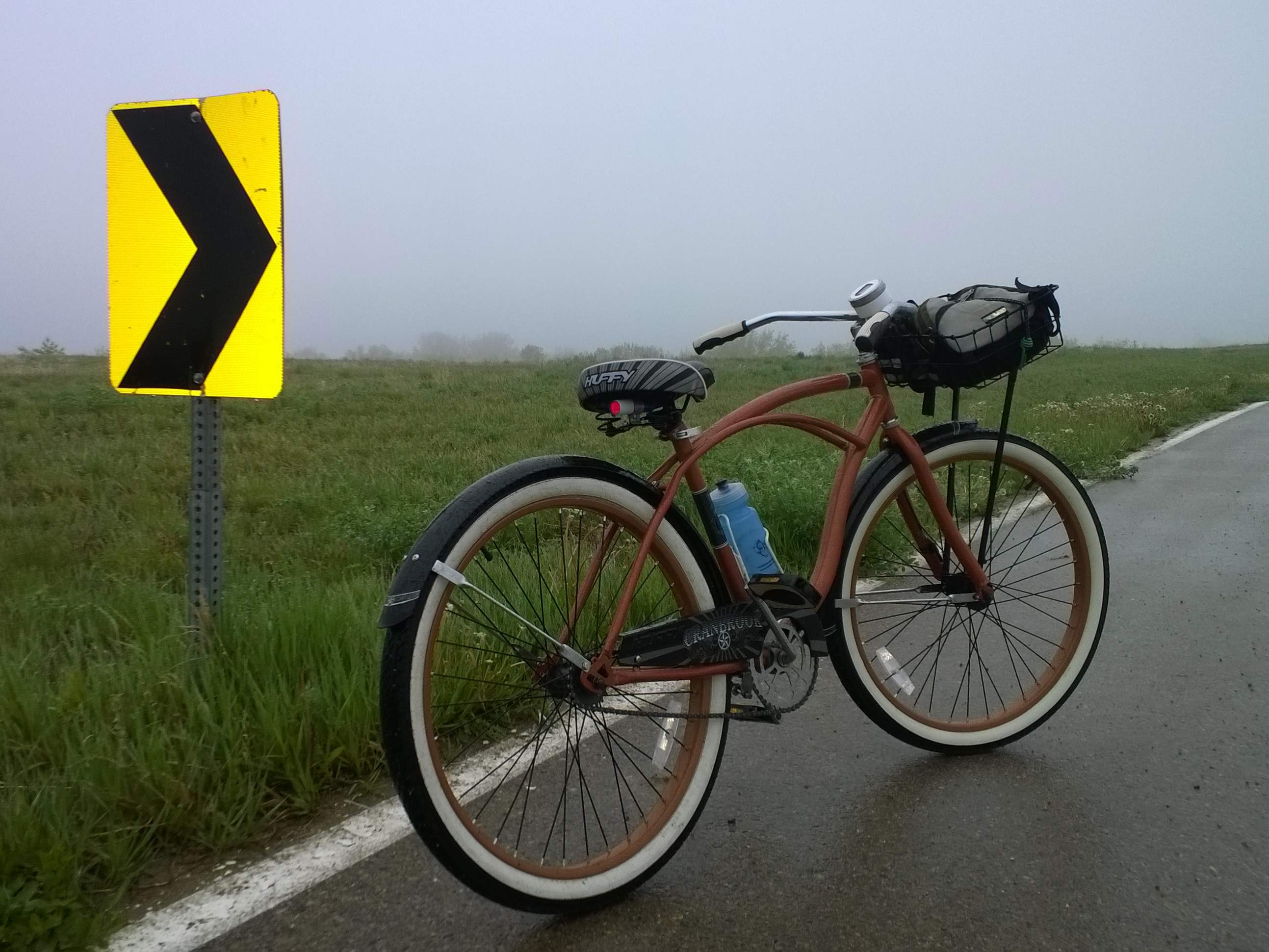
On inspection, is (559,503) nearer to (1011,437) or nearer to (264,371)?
(264,371)

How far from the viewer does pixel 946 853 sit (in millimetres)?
2418

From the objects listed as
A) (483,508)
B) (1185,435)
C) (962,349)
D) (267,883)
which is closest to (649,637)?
(483,508)

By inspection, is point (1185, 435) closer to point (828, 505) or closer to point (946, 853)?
point (828, 505)

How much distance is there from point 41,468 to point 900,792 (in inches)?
281

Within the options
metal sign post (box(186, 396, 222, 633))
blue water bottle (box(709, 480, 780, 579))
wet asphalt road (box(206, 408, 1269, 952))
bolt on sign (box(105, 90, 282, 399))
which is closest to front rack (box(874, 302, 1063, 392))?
blue water bottle (box(709, 480, 780, 579))

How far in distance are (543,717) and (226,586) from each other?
1978mm

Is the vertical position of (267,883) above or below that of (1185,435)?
below

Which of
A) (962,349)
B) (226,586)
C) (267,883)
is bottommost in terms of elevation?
(267,883)

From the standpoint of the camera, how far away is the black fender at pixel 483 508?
196 centimetres

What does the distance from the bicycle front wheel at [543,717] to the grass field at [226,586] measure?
395 mm

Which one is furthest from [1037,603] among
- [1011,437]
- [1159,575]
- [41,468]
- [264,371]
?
[41,468]

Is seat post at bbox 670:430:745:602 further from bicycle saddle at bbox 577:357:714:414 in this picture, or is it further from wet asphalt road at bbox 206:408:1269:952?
wet asphalt road at bbox 206:408:1269:952

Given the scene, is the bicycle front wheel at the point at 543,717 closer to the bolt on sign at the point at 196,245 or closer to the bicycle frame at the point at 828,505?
the bicycle frame at the point at 828,505

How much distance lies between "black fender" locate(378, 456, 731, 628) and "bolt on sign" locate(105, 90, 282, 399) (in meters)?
1.07
